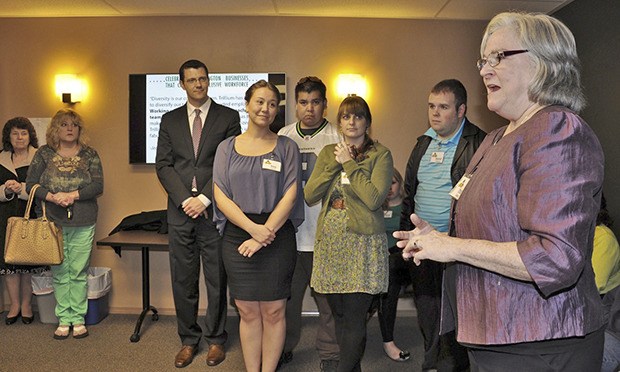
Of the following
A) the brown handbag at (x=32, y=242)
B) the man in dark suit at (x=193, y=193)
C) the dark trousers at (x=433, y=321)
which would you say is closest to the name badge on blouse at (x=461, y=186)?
the dark trousers at (x=433, y=321)

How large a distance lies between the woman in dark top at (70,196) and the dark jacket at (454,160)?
2.31 m

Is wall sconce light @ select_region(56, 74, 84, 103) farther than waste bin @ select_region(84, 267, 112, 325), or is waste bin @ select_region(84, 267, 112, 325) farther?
wall sconce light @ select_region(56, 74, 84, 103)

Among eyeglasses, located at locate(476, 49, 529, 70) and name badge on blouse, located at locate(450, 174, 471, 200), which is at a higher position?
eyeglasses, located at locate(476, 49, 529, 70)

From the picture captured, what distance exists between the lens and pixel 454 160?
279 cm

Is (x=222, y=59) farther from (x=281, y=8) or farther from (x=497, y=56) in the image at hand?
(x=497, y=56)

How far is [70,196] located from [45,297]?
96 centimetres

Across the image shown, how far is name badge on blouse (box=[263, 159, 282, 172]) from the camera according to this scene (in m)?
2.83

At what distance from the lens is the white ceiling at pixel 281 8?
4.12 metres

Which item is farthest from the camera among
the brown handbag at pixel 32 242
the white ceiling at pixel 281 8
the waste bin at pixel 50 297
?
the waste bin at pixel 50 297

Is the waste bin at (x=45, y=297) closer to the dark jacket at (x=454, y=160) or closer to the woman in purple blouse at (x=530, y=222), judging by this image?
the dark jacket at (x=454, y=160)

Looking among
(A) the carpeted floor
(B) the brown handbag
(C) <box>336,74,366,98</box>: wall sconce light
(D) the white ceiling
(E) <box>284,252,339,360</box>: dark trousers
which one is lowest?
(A) the carpeted floor

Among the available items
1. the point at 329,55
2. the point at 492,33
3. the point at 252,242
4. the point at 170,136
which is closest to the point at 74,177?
the point at 170,136

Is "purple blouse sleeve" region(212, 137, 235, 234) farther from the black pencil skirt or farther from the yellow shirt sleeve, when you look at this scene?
the yellow shirt sleeve

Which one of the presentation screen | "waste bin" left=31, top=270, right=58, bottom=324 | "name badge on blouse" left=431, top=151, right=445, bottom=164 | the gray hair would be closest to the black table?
"waste bin" left=31, top=270, right=58, bottom=324
